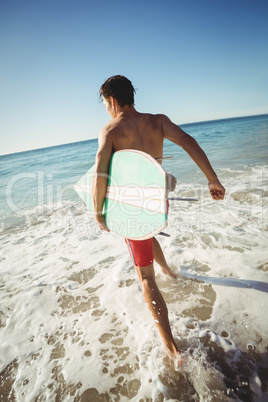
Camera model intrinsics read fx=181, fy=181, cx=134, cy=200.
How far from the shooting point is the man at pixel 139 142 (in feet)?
4.64

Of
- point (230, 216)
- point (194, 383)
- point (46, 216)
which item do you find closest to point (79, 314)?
point (194, 383)

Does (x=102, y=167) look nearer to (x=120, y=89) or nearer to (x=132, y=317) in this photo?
(x=120, y=89)

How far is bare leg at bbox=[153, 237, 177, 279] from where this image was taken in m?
2.06

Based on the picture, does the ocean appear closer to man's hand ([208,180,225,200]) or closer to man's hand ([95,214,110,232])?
man's hand ([95,214,110,232])

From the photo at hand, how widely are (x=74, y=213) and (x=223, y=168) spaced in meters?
5.74

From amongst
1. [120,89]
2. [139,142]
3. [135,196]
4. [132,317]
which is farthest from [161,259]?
[120,89]

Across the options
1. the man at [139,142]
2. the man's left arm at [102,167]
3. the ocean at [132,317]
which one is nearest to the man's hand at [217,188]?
the man at [139,142]

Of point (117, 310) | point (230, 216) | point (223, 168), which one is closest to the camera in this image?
point (117, 310)

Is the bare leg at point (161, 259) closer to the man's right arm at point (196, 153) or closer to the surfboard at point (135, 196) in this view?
the surfboard at point (135, 196)

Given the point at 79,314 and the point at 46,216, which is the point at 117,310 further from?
the point at 46,216

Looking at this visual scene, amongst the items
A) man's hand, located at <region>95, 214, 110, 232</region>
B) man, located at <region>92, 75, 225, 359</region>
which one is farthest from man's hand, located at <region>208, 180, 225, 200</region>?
man's hand, located at <region>95, 214, 110, 232</region>

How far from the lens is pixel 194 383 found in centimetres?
127

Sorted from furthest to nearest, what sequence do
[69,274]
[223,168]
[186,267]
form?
1. [223,168]
2. [69,274]
3. [186,267]

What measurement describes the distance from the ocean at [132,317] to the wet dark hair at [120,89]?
2.01m
